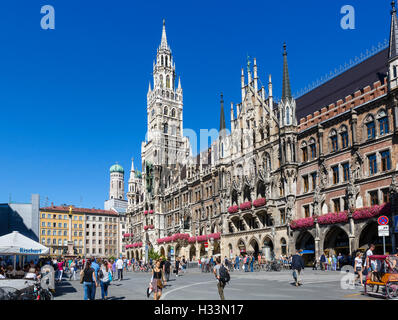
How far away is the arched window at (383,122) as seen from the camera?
113 ft

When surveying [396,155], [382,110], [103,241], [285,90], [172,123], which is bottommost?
[103,241]

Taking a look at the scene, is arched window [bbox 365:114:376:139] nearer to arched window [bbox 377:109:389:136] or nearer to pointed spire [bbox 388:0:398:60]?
arched window [bbox 377:109:389:136]

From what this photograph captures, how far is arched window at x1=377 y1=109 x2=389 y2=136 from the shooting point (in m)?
34.3

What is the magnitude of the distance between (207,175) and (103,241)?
78.3 meters

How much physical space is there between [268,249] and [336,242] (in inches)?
362

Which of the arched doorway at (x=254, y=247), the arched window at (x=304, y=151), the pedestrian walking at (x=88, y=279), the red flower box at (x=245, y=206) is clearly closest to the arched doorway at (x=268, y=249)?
the arched doorway at (x=254, y=247)

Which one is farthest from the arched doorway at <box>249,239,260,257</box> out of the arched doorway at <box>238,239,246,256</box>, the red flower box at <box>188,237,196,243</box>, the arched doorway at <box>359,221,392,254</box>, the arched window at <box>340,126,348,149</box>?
the arched window at <box>340,126,348,149</box>

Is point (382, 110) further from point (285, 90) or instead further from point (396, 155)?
point (285, 90)

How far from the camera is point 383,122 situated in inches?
1363

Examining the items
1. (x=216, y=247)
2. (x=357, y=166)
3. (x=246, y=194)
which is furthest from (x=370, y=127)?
(x=216, y=247)

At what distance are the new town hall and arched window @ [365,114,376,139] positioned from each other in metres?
0.09

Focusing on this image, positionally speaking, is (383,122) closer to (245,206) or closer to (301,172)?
(301,172)
